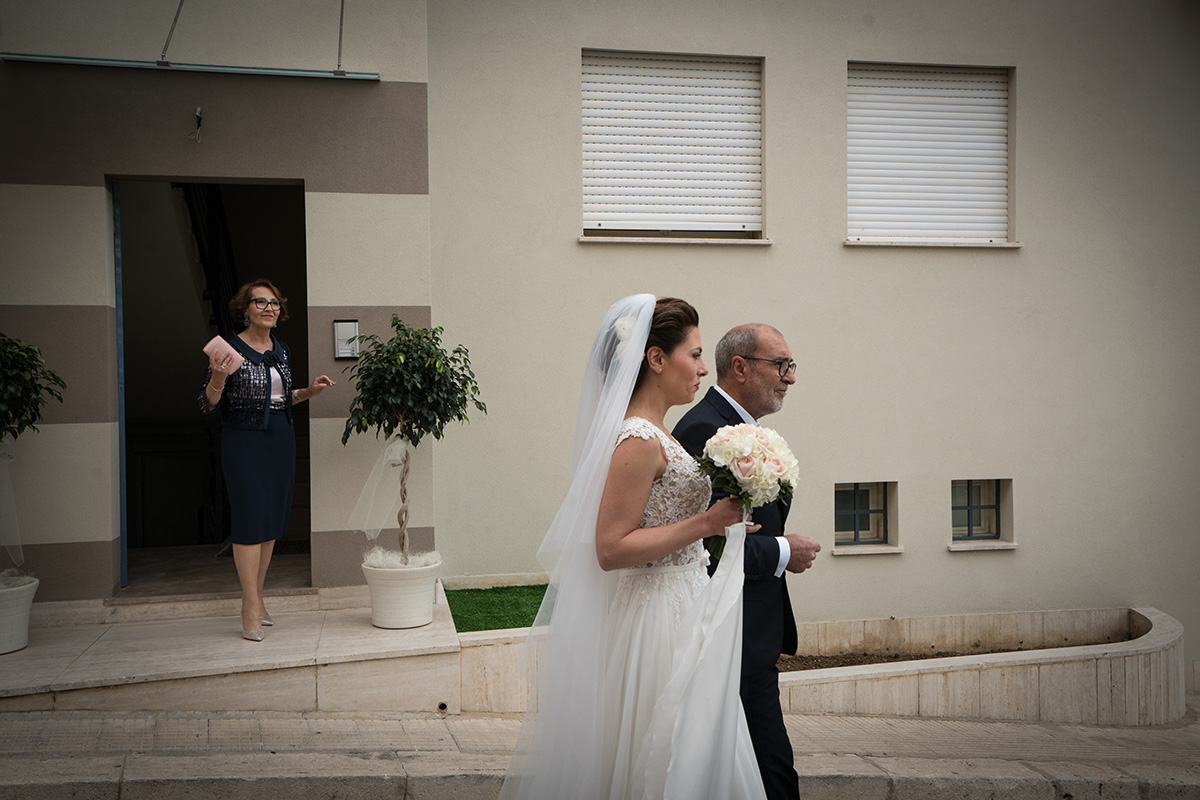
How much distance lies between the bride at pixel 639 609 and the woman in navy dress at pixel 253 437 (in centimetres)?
303

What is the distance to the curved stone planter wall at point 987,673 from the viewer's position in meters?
5.31

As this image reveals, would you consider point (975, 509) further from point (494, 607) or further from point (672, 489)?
point (672, 489)

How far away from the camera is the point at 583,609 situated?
2863 millimetres

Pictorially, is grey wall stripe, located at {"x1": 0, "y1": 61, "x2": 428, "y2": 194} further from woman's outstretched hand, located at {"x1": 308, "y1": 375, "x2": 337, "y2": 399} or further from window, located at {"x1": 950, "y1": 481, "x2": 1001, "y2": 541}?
window, located at {"x1": 950, "y1": 481, "x2": 1001, "y2": 541}

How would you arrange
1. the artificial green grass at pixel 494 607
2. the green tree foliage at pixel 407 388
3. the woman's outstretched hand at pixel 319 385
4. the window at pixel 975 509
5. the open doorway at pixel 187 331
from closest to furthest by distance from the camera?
the green tree foliage at pixel 407 388
the woman's outstretched hand at pixel 319 385
the artificial green grass at pixel 494 607
the window at pixel 975 509
the open doorway at pixel 187 331

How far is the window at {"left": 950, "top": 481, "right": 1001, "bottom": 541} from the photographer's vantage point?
8203 millimetres

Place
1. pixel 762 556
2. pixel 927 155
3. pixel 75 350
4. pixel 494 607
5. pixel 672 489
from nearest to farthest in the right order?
pixel 672 489, pixel 762 556, pixel 75 350, pixel 494 607, pixel 927 155

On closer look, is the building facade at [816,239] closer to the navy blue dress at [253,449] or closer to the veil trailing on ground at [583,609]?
the navy blue dress at [253,449]

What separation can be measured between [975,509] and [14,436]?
317 inches

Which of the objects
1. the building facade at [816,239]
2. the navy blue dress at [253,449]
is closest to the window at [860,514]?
the building facade at [816,239]

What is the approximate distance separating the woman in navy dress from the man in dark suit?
126 inches

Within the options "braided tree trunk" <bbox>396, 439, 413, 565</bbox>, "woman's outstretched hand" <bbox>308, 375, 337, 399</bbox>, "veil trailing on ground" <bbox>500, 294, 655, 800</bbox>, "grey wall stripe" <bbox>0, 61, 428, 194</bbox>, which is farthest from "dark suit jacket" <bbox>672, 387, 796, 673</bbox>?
"grey wall stripe" <bbox>0, 61, 428, 194</bbox>

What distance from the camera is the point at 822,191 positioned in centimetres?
779

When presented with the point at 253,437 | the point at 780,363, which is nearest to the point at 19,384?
the point at 253,437
